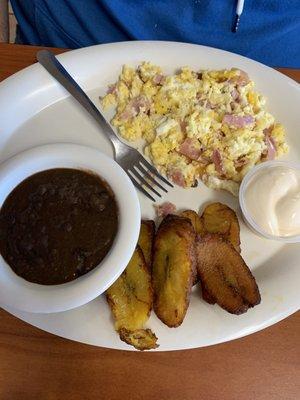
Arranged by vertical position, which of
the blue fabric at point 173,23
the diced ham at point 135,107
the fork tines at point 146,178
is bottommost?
the fork tines at point 146,178

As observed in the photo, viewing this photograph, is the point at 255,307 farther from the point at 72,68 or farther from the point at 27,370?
the point at 72,68

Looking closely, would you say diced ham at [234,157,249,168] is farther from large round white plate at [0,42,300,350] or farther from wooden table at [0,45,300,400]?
wooden table at [0,45,300,400]

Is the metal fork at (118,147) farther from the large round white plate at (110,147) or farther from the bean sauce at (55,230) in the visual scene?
the bean sauce at (55,230)

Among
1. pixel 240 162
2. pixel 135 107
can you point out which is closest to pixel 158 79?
pixel 135 107

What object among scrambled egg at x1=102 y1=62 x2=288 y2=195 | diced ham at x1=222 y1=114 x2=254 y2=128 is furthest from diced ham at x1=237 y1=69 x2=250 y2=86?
diced ham at x1=222 y1=114 x2=254 y2=128

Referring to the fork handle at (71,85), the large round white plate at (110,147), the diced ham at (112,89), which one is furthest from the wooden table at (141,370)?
the diced ham at (112,89)

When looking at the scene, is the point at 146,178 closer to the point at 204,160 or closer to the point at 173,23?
the point at 204,160

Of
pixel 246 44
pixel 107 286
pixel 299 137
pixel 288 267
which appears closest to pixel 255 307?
pixel 288 267
